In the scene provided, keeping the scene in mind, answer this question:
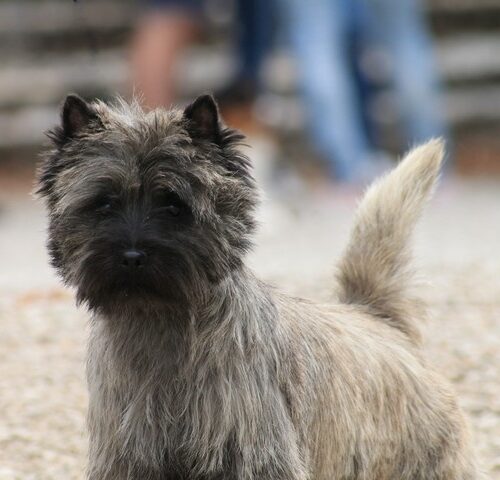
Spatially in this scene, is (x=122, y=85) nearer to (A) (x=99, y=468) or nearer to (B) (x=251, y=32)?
(B) (x=251, y=32)

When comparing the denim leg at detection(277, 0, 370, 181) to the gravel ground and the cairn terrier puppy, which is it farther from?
A: the cairn terrier puppy

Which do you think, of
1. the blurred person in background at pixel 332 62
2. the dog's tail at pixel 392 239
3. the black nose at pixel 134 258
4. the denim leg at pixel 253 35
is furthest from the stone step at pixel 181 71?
the black nose at pixel 134 258

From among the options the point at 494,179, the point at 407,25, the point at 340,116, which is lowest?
the point at 494,179

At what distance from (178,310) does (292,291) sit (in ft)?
12.0

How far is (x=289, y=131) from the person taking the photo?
46.0 feet

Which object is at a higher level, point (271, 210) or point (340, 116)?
point (340, 116)

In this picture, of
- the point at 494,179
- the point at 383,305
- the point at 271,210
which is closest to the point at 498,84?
the point at 494,179

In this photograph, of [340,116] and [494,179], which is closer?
[340,116]

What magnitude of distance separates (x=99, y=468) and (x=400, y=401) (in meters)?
1.06

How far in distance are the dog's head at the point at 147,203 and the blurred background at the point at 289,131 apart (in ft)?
1.23

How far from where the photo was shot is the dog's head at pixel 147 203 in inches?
147

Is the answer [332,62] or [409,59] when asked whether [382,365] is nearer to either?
[332,62]

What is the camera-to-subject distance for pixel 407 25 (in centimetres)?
1103

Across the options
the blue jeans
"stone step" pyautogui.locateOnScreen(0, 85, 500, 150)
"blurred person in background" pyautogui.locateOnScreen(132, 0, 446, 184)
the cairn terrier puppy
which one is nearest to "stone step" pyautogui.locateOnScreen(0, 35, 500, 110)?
"stone step" pyautogui.locateOnScreen(0, 85, 500, 150)
